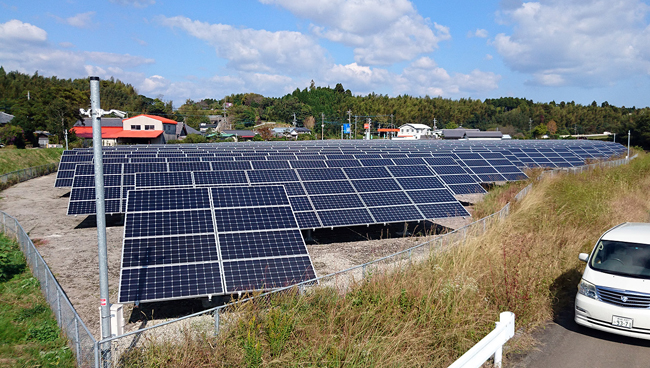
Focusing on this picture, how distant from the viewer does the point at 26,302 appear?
472 inches

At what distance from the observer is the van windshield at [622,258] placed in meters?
9.61

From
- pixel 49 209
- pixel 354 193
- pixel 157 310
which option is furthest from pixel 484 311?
pixel 49 209

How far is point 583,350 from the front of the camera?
28.8ft

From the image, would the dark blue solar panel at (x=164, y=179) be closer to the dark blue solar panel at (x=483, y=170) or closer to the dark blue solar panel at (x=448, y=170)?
the dark blue solar panel at (x=448, y=170)

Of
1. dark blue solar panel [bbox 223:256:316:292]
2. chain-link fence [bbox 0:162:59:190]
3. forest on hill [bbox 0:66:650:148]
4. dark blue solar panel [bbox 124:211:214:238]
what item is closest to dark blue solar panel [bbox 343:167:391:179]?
dark blue solar panel [bbox 124:211:214:238]

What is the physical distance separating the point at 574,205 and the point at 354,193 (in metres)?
9.25

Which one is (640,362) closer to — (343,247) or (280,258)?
(280,258)

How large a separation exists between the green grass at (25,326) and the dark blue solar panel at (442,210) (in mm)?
12419

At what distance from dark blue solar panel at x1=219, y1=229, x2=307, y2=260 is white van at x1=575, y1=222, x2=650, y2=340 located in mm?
6435

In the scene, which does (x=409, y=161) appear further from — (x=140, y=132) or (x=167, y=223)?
(x=140, y=132)

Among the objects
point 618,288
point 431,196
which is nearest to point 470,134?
point 431,196

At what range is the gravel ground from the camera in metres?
11.7

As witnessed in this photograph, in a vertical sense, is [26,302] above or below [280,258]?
below

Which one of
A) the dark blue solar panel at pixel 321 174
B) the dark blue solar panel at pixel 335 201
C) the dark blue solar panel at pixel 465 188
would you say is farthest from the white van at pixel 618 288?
the dark blue solar panel at pixel 465 188
